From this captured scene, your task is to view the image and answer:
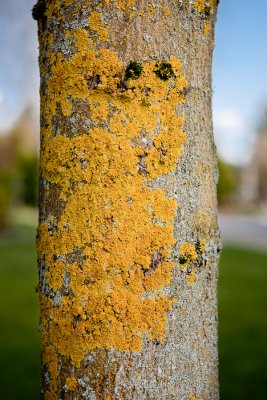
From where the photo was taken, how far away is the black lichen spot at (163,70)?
119cm

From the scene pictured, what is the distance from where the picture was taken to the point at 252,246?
45.1ft

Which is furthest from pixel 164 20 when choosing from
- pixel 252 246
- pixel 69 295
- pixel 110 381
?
pixel 252 246

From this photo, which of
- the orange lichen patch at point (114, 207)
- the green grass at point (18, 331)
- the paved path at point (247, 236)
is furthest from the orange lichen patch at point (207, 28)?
the paved path at point (247, 236)

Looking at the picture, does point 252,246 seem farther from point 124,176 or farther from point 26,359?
point 124,176

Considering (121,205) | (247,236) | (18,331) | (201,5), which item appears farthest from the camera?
(247,236)

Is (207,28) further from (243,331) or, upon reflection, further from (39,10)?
(243,331)

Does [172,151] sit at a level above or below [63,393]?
above

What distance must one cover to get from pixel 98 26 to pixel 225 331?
202 inches

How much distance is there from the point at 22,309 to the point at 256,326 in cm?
354

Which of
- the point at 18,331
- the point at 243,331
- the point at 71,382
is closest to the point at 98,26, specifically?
the point at 71,382

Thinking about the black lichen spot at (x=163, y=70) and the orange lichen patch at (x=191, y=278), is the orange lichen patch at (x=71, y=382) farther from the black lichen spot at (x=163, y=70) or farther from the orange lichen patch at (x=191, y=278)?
the black lichen spot at (x=163, y=70)

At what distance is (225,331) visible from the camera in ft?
18.4

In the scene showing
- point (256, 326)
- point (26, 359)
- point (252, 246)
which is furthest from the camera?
point (252, 246)

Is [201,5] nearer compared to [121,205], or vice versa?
[121,205]
